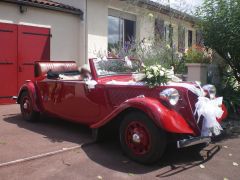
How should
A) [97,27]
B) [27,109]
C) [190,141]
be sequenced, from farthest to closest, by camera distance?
1. [97,27]
2. [27,109]
3. [190,141]

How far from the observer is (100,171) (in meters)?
4.63

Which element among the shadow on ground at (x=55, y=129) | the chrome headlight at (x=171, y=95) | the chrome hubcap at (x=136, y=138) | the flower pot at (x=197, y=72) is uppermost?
the flower pot at (x=197, y=72)

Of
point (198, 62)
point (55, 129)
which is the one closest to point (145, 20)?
point (198, 62)

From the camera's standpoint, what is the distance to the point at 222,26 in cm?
812

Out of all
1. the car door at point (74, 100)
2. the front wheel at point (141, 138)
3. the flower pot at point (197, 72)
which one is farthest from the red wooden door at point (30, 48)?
the front wheel at point (141, 138)

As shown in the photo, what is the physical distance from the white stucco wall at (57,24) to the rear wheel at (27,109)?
2880 mm

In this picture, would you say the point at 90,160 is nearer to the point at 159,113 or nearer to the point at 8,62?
the point at 159,113

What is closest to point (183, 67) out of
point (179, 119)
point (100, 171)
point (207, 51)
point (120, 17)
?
point (207, 51)

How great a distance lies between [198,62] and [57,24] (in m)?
4.54

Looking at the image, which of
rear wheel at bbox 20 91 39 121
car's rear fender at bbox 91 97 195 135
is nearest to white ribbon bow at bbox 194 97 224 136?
car's rear fender at bbox 91 97 195 135

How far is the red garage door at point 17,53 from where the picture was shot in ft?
31.5

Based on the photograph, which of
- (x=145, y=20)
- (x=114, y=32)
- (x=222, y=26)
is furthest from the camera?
(x=145, y=20)

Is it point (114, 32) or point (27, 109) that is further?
point (114, 32)

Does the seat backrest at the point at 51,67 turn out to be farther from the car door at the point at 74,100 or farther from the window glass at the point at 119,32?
the window glass at the point at 119,32
